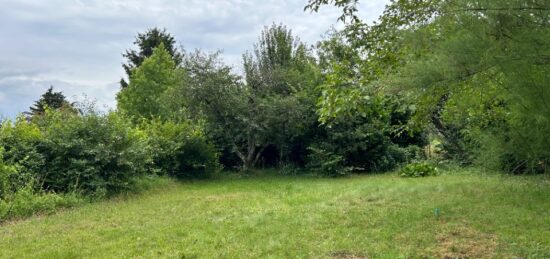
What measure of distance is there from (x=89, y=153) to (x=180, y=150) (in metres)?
3.34

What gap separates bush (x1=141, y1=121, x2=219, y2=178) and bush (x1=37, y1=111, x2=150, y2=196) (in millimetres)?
1415

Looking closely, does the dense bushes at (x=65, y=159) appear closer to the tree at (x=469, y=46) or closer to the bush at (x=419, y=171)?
the tree at (x=469, y=46)

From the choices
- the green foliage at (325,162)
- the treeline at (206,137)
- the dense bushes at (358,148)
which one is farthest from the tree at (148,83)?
the dense bushes at (358,148)

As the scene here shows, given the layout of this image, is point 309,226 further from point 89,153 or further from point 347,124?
point 347,124

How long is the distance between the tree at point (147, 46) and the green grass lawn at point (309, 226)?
2205cm

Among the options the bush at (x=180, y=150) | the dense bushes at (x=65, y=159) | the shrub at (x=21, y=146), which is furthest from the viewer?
the bush at (x=180, y=150)

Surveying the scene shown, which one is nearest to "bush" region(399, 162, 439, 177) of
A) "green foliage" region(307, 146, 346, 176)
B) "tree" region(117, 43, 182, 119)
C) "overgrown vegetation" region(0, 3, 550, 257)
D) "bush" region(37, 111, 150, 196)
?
"overgrown vegetation" region(0, 3, 550, 257)

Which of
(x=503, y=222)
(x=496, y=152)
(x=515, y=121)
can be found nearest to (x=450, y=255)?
(x=503, y=222)

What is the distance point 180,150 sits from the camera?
1184 centimetres

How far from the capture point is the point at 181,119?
42.1 ft

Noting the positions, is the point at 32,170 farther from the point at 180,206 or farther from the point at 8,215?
the point at 180,206

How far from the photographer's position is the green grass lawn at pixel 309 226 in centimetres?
471

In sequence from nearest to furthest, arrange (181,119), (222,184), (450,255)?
(450,255)
(222,184)
(181,119)

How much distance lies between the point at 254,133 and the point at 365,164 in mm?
3729
